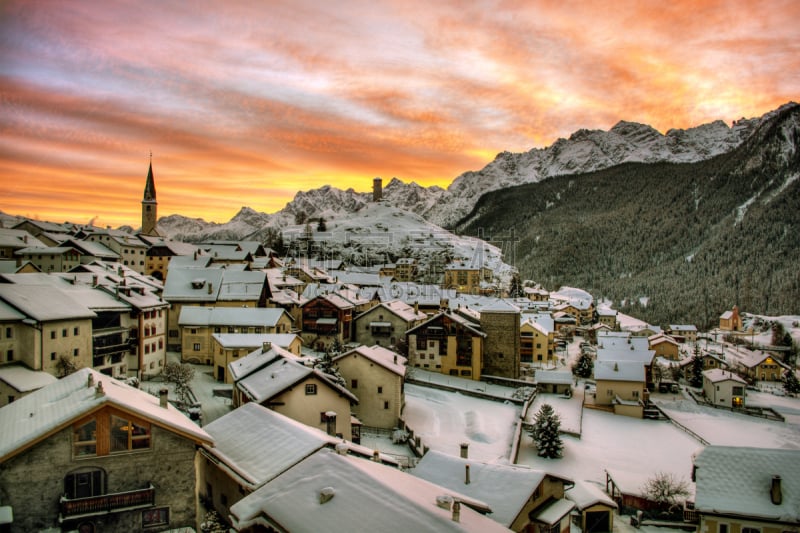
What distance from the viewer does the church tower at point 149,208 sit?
111 metres

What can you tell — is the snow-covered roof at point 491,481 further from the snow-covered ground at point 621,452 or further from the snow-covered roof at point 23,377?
the snow-covered roof at point 23,377

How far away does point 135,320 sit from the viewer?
3588 centimetres

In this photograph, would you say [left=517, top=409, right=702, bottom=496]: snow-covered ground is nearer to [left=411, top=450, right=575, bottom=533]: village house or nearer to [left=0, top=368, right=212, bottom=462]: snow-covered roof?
[left=411, top=450, right=575, bottom=533]: village house

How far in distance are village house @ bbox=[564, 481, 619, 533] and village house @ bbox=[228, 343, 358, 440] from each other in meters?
12.0

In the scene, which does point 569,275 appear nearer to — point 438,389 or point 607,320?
point 607,320

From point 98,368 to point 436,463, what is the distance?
76.3ft

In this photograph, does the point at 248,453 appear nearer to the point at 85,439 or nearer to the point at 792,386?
the point at 85,439

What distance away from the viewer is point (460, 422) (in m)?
37.4

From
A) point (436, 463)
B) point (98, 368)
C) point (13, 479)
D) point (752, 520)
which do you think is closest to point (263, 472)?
point (13, 479)

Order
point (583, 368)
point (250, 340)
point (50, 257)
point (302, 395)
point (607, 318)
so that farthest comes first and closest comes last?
point (607, 318) → point (583, 368) → point (50, 257) → point (250, 340) → point (302, 395)

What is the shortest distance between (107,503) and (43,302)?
67.9ft

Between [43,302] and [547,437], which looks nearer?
[43,302]

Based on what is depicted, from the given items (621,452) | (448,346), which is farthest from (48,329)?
(621,452)

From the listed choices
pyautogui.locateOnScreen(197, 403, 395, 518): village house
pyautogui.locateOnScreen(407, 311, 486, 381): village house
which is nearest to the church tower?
pyautogui.locateOnScreen(407, 311, 486, 381): village house
